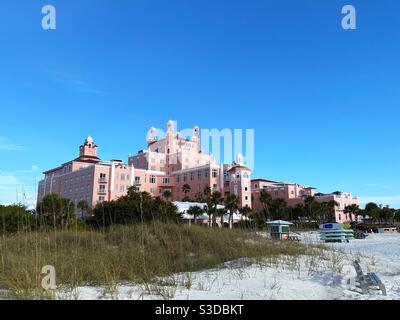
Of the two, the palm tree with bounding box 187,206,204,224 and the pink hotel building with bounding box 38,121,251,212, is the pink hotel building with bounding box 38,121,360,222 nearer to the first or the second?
the pink hotel building with bounding box 38,121,251,212

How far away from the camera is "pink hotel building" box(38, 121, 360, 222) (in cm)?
6888

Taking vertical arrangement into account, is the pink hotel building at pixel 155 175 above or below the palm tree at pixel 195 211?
above

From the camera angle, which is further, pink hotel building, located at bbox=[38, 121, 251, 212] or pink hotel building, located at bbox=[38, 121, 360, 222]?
pink hotel building, located at bbox=[38, 121, 360, 222]

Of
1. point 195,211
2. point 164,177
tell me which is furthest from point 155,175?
point 195,211

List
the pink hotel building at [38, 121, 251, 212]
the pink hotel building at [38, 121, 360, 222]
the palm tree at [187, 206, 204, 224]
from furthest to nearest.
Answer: the pink hotel building at [38, 121, 360, 222] → the pink hotel building at [38, 121, 251, 212] → the palm tree at [187, 206, 204, 224]

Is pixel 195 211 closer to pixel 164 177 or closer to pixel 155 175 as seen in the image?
pixel 155 175

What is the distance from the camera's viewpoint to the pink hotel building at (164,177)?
226ft

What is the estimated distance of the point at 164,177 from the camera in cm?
8006

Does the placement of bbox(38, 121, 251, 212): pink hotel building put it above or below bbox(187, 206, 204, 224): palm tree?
above

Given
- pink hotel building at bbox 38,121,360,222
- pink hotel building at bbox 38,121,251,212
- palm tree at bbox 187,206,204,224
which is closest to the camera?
palm tree at bbox 187,206,204,224

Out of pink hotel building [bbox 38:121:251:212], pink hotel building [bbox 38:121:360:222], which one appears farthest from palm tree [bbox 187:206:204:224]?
pink hotel building [bbox 38:121:360:222]

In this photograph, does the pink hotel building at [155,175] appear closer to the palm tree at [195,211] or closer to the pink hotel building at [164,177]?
the pink hotel building at [164,177]

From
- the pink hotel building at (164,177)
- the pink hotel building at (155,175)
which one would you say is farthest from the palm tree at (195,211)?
the pink hotel building at (164,177)
